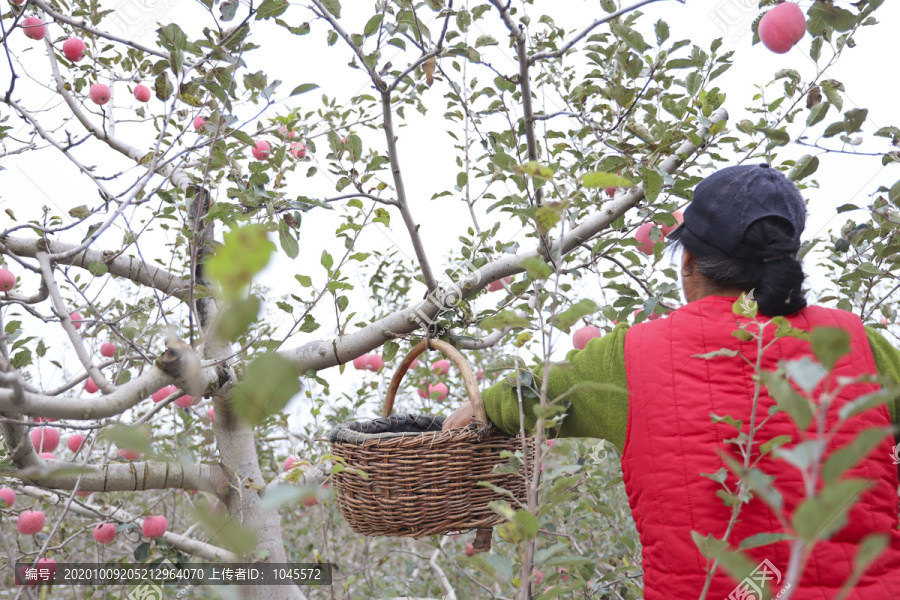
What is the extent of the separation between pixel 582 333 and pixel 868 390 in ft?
3.03

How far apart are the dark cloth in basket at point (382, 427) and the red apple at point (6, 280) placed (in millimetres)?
1338

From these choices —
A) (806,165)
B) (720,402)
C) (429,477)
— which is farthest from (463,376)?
(806,165)

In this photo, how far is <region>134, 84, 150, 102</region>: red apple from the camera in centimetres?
237

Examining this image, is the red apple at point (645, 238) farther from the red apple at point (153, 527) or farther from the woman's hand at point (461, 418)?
the red apple at point (153, 527)

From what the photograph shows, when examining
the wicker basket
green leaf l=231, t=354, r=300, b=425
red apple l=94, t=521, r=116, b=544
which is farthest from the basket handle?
red apple l=94, t=521, r=116, b=544

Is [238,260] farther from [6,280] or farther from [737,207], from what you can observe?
[6,280]

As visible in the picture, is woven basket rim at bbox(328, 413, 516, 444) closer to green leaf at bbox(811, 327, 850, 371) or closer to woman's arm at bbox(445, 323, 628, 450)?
woman's arm at bbox(445, 323, 628, 450)

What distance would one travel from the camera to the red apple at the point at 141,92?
2.37m

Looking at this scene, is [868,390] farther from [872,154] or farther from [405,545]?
[405,545]

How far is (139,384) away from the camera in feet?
2.34

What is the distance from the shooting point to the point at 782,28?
1.40 meters

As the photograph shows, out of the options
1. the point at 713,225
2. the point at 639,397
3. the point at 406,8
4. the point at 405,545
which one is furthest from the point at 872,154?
the point at 405,545

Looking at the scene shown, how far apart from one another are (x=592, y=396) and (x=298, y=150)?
1.41 m

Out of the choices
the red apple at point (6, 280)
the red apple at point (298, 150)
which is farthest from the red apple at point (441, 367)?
the red apple at point (6, 280)
